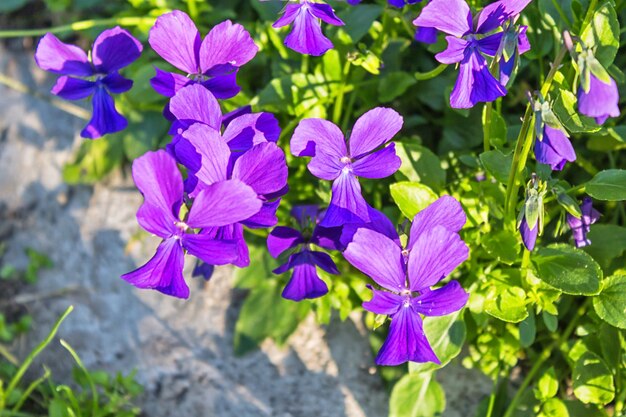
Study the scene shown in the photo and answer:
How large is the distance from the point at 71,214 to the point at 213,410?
0.96 metres

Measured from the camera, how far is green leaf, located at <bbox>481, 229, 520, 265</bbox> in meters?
1.85

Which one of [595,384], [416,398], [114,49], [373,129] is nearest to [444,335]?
[416,398]

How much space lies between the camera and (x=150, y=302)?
2.54 m

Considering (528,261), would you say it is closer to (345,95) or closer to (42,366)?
(345,95)

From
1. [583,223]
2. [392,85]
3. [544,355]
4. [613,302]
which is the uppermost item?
[392,85]

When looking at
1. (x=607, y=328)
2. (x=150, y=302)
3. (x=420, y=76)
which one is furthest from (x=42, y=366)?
(x=607, y=328)

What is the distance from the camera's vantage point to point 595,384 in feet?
6.40

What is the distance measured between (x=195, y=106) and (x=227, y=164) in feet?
0.51

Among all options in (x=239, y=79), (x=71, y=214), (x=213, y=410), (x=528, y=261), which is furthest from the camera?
(x=71, y=214)

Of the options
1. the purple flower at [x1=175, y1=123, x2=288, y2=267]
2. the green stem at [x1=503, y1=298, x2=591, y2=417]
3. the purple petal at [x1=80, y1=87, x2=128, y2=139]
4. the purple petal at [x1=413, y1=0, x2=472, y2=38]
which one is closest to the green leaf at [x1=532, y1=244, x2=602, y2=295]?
the green stem at [x1=503, y1=298, x2=591, y2=417]

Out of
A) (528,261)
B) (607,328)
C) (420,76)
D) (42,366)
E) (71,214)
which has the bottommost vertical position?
(42,366)

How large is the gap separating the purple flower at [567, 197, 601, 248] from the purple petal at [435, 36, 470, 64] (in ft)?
1.56

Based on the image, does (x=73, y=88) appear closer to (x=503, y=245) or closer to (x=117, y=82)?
(x=117, y=82)

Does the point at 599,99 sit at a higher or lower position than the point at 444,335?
higher
